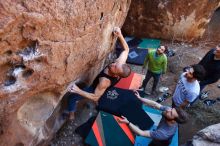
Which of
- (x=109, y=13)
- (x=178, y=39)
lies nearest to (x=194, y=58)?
(x=178, y=39)

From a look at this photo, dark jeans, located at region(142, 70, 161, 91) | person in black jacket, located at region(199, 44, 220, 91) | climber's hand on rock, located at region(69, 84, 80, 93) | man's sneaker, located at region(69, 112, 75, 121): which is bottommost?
man's sneaker, located at region(69, 112, 75, 121)

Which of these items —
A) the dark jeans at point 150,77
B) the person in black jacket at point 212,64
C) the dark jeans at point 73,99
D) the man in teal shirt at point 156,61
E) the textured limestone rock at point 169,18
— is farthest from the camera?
the textured limestone rock at point 169,18

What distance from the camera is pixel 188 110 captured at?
20.1 ft

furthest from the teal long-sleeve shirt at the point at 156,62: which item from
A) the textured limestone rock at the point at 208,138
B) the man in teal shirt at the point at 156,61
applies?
the textured limestone rock at the point at 208,138

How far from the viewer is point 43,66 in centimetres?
409

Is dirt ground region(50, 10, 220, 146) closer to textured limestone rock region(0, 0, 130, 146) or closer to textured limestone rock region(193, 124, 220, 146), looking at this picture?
textured limestone rock region(0, 0, 130, 146)

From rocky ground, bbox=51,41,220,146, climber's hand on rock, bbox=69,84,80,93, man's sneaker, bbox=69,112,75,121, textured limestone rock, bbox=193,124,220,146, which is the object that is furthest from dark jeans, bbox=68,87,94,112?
textured limestone rock, bbox=193,124,220,146

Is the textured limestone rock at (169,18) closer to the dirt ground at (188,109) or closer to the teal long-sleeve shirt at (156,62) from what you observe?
the dirt ground at (188,109)

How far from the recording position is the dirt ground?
5496 mm

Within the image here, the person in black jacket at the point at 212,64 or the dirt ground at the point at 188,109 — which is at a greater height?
the person in black jacket at the point at 212,64

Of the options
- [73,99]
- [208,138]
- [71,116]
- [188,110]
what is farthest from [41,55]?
[188,110]

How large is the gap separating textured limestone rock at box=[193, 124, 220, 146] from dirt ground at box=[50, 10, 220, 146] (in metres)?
0.72

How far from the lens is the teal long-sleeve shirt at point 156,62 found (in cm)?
579

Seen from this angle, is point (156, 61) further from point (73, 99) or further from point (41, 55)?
point (41, 55)
